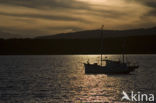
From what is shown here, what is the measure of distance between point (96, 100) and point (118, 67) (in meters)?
51.5

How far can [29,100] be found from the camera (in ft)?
164

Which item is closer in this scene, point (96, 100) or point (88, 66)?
point (96, 100)

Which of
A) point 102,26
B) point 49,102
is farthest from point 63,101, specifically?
point 102,26

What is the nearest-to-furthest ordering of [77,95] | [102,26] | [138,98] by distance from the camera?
1. [138,98]
2. [77,95]
3. [102,26]

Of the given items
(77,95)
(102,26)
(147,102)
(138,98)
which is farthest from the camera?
(102,26)

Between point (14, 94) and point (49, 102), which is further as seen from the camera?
point (14, 94)

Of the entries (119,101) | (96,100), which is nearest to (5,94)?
(96,100)

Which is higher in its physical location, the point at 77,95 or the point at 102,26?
the point at 102,26

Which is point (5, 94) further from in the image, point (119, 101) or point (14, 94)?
point (119, 101)

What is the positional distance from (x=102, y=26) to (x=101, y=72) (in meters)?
14.1

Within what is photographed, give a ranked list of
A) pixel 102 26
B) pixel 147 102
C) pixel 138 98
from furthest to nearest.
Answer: pixel 102 26
pixel 138 98
pixel 147 102

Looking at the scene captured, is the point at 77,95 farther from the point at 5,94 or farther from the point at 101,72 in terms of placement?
the point at 101,72

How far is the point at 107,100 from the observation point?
165ft

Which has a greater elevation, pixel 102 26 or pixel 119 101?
Answer: pixel 102 26
